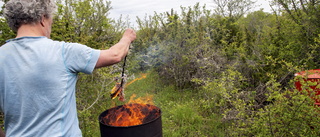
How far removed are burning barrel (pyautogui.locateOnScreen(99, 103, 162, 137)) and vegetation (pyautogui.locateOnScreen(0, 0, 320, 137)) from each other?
95 cm

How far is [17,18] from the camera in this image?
131cm

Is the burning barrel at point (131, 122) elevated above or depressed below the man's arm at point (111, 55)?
below

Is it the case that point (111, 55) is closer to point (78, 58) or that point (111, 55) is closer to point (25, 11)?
point (78, 58)

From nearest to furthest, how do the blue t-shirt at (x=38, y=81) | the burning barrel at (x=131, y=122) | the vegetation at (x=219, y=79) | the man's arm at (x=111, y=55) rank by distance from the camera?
1. the blue t-shirt at (x=38, y=81)
2. the man's arm at (x=111, y=55)
3. the burning barrel at (x=131, y=122)
4. the vegetation at (x=219, y=79)

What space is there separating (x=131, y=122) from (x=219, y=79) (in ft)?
9.36

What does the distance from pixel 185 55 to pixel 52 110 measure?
548cm

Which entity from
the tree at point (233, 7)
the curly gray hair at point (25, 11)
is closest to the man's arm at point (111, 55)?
the curly gray hair at point (25, 11)

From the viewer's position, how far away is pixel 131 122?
107 inches

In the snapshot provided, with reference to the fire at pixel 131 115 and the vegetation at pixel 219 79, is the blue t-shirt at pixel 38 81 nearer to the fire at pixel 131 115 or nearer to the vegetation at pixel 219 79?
the fire at pixel 131 115

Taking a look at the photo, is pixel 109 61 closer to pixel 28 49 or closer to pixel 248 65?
pixel 28 49

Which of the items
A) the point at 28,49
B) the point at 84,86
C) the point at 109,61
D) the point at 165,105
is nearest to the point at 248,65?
the point at 165,105

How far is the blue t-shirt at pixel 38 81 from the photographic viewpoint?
123cm

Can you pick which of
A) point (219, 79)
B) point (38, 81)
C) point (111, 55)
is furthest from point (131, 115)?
point (219, 79)

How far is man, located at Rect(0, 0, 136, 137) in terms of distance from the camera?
1.24m
